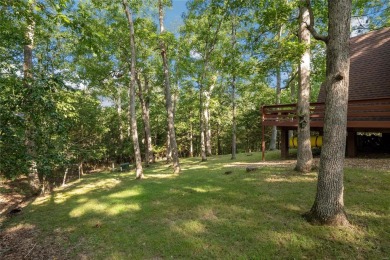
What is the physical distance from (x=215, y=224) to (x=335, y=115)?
3.67 meters

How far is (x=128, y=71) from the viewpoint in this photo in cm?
1948

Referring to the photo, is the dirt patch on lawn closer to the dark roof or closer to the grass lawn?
the grass lawn

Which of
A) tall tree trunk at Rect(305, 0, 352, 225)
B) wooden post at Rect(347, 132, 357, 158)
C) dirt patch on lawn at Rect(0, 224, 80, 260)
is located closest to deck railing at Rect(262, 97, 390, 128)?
wooden post at Rect(347, 132, 357, 158)

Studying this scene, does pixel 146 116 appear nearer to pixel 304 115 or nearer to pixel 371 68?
pixel 304 115

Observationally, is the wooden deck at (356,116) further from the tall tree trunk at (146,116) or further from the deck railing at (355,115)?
the tall tree trunk at (146,116)

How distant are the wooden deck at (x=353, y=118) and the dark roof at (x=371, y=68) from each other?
1.14 m

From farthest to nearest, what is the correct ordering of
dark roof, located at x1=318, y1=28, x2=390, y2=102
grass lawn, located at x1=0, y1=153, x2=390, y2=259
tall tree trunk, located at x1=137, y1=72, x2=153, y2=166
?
tall tree trunk, located at x1=137, y1=72, x2=153, y2=166
dark roof, located at x1=318, y1=28, x2=390, y2=102
grass lawn, located at x1=0, y1=153, x2=390, y2=259

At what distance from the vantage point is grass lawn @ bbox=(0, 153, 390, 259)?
4434mm

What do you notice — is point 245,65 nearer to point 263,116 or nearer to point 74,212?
point 263,116

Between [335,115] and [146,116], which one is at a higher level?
[146,116]

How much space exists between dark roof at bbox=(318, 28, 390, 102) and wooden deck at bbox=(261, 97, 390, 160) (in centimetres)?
114

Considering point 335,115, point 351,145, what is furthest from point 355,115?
point 335,115

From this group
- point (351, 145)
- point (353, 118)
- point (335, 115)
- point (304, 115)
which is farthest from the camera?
point (351, 145)

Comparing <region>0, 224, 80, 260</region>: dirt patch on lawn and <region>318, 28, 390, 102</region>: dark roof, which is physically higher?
<region>318, 28, 390, 102</region>: dark roof
